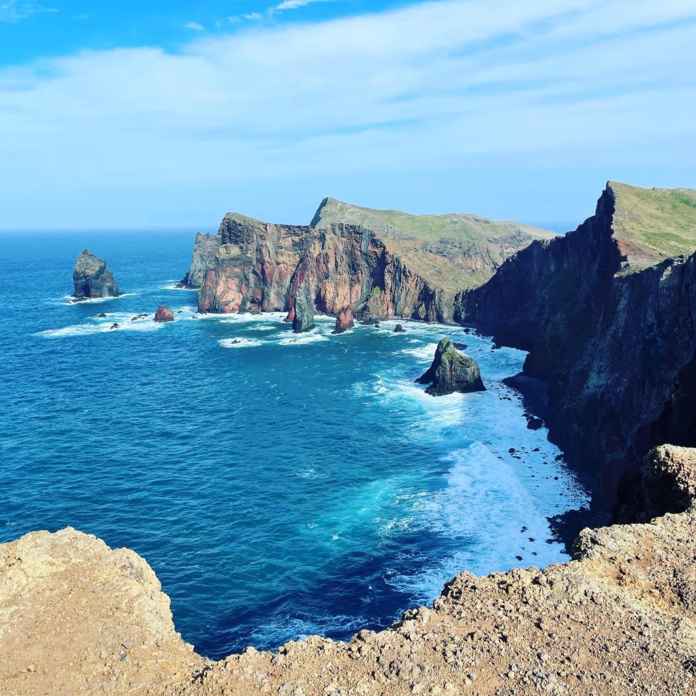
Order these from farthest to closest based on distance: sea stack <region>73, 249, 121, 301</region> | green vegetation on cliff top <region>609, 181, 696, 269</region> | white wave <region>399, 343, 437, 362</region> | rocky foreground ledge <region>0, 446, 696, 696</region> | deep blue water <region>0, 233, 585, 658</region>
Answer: sea stack <region>73, 249, 121, 301</region>, white wave <region>399, 343, 437, 362</region>, green vegetation on cliff top <region>609, 181, 696, 269</region>, deep blue water <region>0, 233, 585, 658</region>, rocky foreground ledge <region>0, 446, 696, 696</region>

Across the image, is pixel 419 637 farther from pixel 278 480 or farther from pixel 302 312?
pixel 302 312

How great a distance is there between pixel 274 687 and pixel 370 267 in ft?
468

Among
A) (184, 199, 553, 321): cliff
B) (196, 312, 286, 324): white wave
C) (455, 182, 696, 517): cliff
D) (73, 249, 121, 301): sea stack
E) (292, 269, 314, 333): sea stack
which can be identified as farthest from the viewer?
(73, 249, 121, 301): sea stack

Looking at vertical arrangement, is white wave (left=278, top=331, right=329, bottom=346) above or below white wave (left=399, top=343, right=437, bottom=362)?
above

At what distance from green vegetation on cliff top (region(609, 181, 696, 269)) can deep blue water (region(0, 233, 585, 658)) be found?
2576 cm

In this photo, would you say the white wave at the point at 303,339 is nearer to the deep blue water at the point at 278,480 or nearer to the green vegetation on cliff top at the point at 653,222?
the deep blue water at the point at 278,480

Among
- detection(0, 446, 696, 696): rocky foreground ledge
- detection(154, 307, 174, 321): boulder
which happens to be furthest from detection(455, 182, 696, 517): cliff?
detection(154, 307, 174, 321): boulder

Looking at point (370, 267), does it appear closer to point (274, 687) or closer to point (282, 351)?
point (282, 351)

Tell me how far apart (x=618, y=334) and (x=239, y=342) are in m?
81.2

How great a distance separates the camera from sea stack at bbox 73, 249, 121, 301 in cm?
18338

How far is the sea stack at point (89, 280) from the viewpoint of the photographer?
602ft

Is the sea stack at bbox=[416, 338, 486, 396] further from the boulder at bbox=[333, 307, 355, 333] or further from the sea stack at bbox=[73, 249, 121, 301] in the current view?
the sea stack at bbox=[73, 249, 121, 301]

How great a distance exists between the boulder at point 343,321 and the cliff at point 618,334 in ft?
121

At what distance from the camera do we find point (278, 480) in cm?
6138
